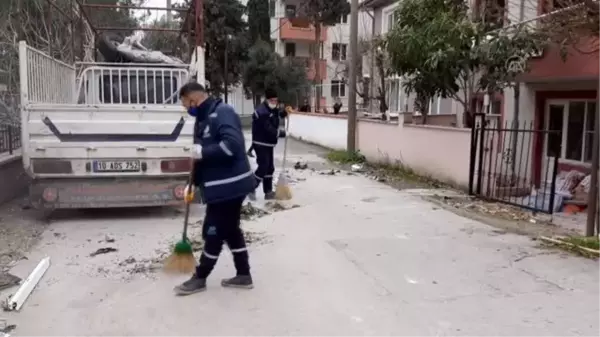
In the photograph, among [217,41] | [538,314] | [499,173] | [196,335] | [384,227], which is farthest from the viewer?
[217,41]

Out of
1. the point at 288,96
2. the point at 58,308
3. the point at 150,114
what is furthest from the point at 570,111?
the point at 288,96

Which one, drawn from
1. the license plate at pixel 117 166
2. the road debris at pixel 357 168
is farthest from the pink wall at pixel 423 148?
the license plate at pixel 117 166

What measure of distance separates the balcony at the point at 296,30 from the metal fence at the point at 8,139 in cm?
3559

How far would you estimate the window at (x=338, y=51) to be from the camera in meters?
42.1

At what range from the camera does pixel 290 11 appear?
43.9m

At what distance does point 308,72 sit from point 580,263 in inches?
1411

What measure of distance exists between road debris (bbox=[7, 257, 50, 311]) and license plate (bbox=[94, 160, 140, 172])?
188 centimetres

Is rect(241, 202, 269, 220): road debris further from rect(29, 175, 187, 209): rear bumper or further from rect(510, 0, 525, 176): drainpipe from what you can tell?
rect(510, 0, 525, 176): drainpipe

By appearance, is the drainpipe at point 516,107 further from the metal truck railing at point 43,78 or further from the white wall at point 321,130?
the metal truck railing at point 43,78

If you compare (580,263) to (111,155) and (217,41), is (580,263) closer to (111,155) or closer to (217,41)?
(111,155)

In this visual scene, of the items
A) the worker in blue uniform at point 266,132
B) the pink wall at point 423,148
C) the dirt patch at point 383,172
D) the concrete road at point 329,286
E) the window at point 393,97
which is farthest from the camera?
the window at point 393,97

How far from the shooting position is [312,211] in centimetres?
851

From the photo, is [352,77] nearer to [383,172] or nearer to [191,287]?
[383,172]

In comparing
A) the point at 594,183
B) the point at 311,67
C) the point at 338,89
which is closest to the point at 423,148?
the point at 594,183
